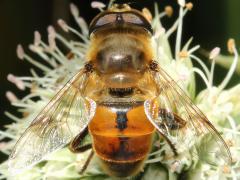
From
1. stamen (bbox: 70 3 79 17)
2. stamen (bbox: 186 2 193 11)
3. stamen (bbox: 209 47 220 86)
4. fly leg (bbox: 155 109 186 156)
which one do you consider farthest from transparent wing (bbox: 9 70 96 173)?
stamen (bbox: 70 3 79 17)

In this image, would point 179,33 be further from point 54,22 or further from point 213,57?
Result: point 54,22

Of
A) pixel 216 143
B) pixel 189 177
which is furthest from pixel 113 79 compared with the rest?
pixel 189 177

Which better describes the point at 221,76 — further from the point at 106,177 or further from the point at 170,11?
the point at 106,177

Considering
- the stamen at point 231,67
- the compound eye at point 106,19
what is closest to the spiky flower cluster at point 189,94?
the stamen at point 231,67

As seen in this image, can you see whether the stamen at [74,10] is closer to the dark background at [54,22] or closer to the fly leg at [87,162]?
the dark background at [54,22]

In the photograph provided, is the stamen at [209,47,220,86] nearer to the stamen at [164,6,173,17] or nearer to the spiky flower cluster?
the spiky flower cluster

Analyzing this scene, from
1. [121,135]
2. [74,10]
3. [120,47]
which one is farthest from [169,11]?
[121,135]

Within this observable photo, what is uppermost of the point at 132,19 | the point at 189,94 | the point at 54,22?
the point at 54,22
